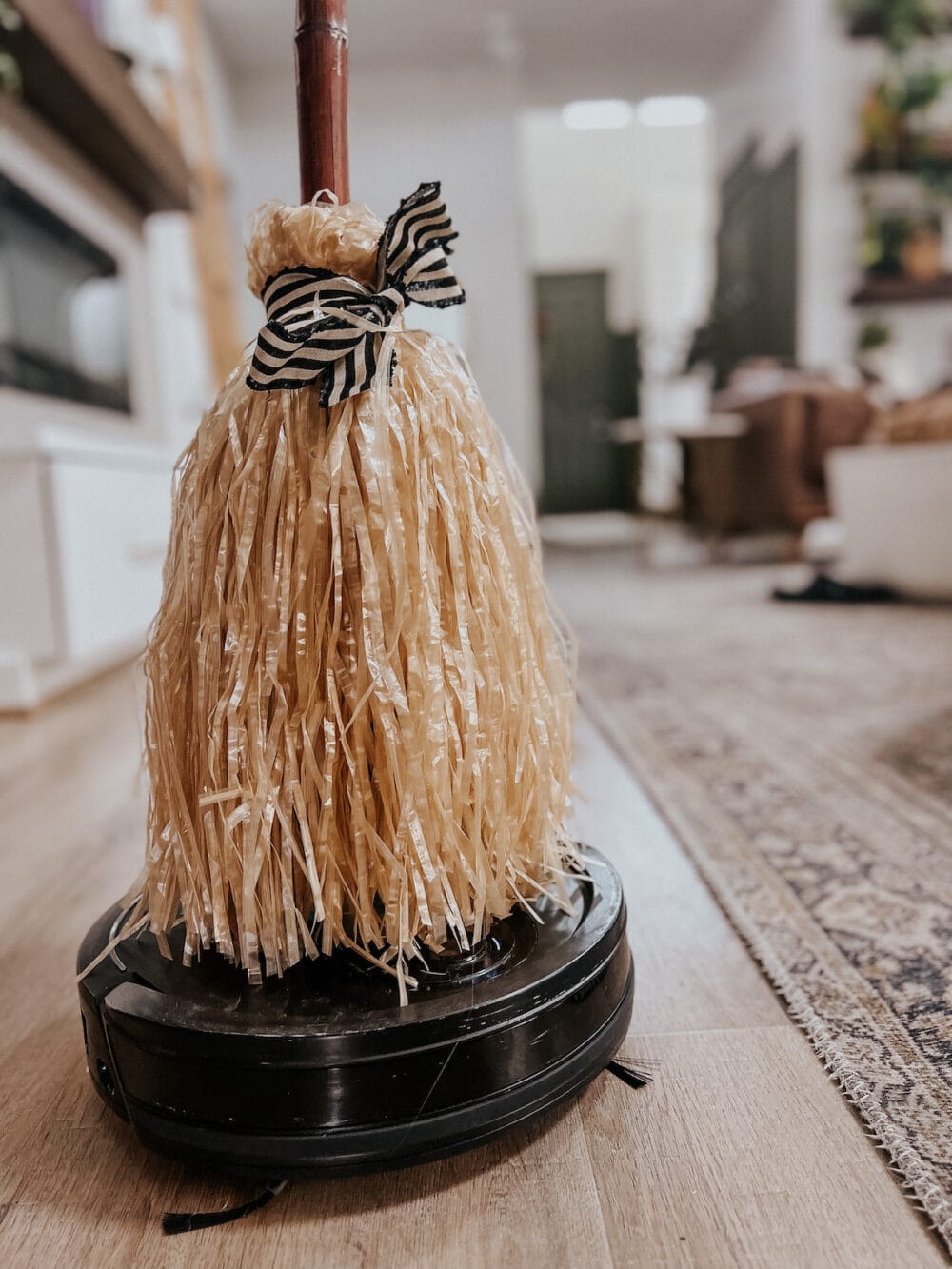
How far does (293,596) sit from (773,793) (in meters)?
0.76

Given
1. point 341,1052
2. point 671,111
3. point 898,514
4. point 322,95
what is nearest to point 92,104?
point 322,95

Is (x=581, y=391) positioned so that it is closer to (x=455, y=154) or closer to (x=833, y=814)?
(x=455, y=154)

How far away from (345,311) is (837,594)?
8.77ft

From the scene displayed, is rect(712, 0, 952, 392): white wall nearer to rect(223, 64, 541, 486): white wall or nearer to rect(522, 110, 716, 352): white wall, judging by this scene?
rect(223, 64, 541, 486): white wall

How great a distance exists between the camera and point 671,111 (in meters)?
6.22

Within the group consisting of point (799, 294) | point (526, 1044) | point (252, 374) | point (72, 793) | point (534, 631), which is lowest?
point (72, 793)

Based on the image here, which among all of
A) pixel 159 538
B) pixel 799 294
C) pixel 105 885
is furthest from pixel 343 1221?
pixel 799 294

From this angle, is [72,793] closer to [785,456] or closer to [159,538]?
[159,538]

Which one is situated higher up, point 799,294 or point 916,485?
point 799,294

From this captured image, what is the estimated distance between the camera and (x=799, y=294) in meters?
4.75

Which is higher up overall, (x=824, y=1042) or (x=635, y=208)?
(x=635, y=208)

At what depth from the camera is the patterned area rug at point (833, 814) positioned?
53cm

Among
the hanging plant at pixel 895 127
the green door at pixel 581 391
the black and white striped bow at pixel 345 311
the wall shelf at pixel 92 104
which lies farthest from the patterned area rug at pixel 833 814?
the green door at pixel 581 391

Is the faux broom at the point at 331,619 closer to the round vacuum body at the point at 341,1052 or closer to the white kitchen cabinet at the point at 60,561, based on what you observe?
the round vacuum body at the point at 341,1052
